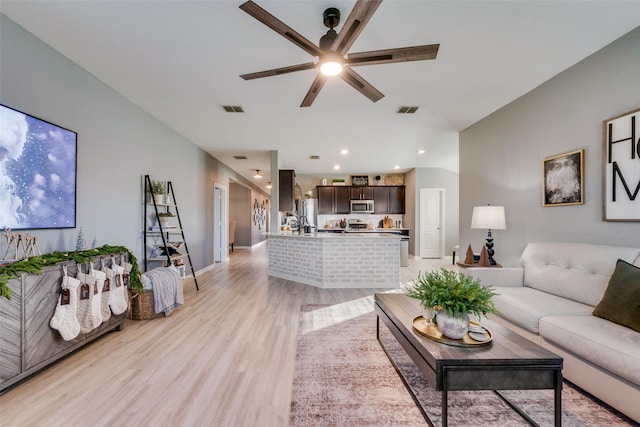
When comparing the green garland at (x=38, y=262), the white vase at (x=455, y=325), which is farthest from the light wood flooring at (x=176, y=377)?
the white vase at (x=455, y=325)

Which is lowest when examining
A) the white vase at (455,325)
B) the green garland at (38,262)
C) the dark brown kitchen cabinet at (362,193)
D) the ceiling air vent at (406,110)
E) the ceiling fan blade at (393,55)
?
the white vase at (455,325)

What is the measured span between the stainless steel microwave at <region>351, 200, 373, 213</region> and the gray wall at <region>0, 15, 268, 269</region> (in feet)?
16.5

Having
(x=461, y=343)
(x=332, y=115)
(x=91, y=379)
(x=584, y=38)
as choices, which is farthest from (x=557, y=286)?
(x=91, y=379)

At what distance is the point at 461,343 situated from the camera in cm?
152

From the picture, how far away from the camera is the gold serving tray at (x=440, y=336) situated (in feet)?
4.97

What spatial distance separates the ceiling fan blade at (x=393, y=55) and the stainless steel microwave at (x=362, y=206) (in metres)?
6.67

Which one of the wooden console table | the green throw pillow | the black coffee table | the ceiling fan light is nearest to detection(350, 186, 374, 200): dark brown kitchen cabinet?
the ceiling fan light

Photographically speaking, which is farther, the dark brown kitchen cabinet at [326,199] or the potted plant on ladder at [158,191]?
the dark brown kitchen cabinet at [326,199]

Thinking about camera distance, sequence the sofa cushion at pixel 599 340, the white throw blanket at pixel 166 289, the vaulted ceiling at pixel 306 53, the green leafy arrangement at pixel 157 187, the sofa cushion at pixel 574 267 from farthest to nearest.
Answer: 1. the green leafy arrangement at pixel 157 187
2. the white throw blanket at pixel 166 289
3. the sofa cushion at pixel 574 267
4. the vaulted ceiling at pixel 306 53
5. the sofa cushion at pixel 599 340

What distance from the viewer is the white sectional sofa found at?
5.04 ft

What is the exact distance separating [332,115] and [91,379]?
12.5ft

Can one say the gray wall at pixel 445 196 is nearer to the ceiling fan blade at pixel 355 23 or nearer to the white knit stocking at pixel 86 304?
the ceiling fan blade at pixel 355 23

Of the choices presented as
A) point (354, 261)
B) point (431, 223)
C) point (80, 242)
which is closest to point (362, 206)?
point (431, 223)

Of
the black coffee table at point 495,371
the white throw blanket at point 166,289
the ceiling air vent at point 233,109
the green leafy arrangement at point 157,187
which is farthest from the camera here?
the green leafy arrangement at point 157,187
